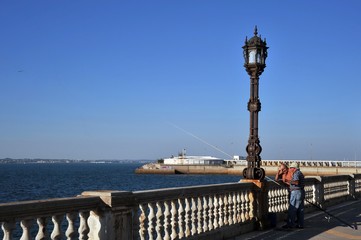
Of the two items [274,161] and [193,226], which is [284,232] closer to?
[193,226]

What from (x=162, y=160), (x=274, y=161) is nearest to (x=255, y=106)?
(x=274, y=161)

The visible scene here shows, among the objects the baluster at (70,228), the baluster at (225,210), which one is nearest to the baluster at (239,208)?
the baluster at (225,210)

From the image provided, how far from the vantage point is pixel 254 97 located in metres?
13.4

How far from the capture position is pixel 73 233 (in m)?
6.80

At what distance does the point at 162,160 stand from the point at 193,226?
503 ft

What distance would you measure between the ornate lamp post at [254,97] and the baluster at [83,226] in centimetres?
659

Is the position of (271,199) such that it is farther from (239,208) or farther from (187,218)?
(187,218)

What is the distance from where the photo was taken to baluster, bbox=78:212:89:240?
23.0ft

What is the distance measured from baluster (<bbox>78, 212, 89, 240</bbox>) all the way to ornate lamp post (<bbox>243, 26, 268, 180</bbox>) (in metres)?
6.59

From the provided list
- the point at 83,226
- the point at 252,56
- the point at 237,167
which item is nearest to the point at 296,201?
the point at 252,56

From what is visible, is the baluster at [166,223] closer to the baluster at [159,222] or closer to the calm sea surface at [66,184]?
the baluster at [159,222]

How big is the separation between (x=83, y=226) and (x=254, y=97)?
7.42 m

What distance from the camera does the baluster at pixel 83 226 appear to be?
7.02 meters

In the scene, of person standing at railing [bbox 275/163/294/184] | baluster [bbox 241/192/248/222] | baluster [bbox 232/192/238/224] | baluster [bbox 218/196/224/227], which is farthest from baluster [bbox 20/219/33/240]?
person standing at railing [bbox 275/163/294/184]
